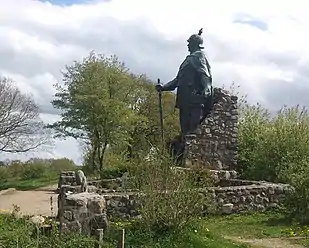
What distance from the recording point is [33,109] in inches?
1817

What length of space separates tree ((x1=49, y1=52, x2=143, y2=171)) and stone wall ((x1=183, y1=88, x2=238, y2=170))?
341 inches

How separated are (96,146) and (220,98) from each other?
10683 millimetres

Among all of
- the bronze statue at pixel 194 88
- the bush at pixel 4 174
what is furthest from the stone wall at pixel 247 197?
the bush at pixel 4 174

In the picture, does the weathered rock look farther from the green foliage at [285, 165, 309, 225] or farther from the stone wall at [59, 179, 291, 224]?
the green foliage at [285, 165, 309, 225]

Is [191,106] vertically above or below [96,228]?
above

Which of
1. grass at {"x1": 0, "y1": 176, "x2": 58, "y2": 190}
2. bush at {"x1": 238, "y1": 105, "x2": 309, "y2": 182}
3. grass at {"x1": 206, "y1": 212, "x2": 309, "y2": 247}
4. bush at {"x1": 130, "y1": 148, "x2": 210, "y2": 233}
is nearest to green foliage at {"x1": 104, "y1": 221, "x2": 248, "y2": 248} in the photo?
bush at {"x1": 130, "y1": 148, "x2": 210, "y2": 233}

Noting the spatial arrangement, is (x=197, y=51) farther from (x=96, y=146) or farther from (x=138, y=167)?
(x=138, y=167)

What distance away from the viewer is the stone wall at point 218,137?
90.6 feet

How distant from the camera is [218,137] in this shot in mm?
28172

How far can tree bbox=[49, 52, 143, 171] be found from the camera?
3569 centimetres

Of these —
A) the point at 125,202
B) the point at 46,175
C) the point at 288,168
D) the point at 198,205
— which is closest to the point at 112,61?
the point at 46,175

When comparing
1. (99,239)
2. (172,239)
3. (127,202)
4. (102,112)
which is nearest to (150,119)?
(102,112)

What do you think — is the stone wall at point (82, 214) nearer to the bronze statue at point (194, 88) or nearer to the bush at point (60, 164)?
the bronze statue at point (194, 88)

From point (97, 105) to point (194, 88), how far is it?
8736 mm
